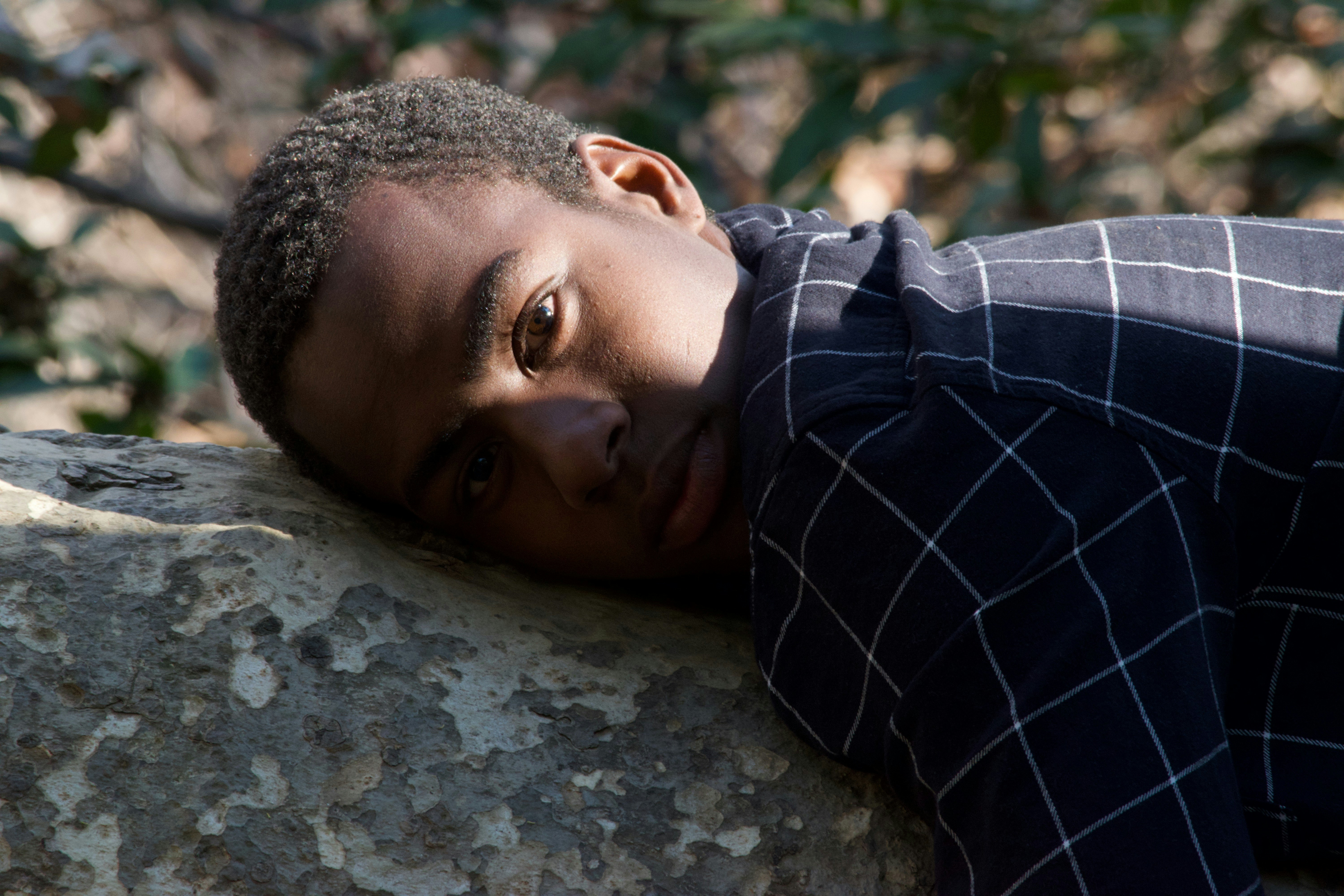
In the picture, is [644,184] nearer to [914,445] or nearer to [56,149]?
[914,445]

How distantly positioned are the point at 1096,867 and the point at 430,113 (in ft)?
3.87

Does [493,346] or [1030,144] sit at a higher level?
[1030,144]

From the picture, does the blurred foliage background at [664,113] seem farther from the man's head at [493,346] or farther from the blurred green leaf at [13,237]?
the man's head at [493,346]

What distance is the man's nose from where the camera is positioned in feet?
4.17

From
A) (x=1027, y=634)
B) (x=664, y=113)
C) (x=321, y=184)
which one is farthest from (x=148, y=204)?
(x=1027, y=634)

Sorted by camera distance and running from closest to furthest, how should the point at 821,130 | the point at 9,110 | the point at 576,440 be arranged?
the point at 576,440, the point at 9,110, the point at 821,130

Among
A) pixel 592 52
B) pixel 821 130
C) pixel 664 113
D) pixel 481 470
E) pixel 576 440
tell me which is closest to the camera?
pixel 576 440

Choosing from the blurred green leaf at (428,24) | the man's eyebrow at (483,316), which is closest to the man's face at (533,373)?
the man's eyebrow at (483,316)

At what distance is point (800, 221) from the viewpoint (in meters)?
1.55

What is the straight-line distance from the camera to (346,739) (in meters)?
1.11

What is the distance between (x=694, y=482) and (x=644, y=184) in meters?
0.53

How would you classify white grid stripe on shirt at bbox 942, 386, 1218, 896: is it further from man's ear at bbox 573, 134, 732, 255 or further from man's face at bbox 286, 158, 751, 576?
man's ear at bbox 573, 134, 732, 255

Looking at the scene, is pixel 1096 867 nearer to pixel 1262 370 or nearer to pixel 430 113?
pixel 1262 370

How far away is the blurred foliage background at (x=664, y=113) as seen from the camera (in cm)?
268
